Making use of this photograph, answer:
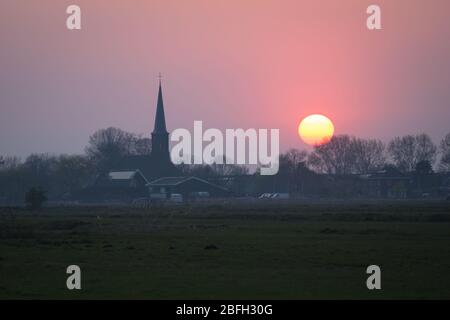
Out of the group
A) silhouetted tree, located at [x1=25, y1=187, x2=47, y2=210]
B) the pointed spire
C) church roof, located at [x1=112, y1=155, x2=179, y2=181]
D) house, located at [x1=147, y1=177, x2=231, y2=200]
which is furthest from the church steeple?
silhouetted tree, located at [x1=25, y1=187, x2=47, y2=210]

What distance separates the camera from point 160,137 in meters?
183

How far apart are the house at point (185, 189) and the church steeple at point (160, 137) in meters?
14.8

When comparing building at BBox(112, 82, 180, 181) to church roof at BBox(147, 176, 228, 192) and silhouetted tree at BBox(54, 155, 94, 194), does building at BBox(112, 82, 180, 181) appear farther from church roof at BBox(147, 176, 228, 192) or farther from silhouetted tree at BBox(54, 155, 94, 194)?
silhouetted tree at BBox(54, 155, 94, 194)

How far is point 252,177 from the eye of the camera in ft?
655

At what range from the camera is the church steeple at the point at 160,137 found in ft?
587

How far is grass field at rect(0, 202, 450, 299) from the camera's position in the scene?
2602cm

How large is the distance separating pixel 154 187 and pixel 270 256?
5079 inches

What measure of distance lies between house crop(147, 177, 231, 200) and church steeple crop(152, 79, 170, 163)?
48.5 ft

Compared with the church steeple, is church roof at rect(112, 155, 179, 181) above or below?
below
